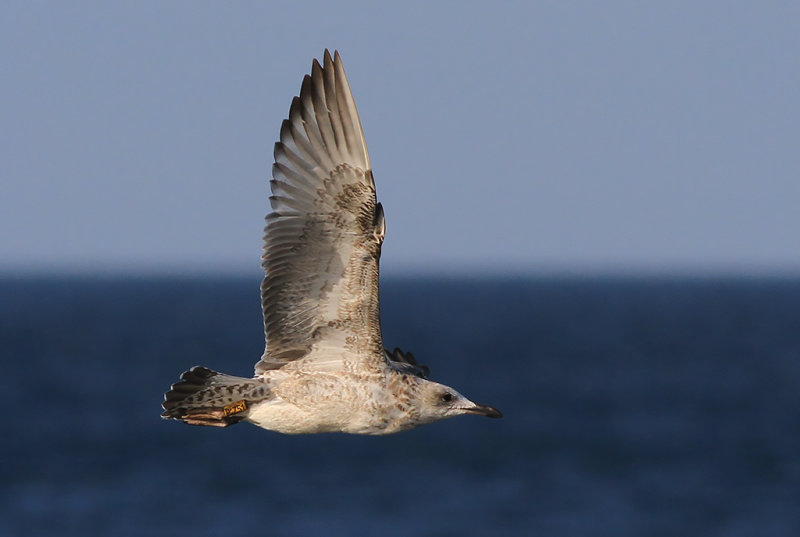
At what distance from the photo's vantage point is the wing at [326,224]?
947 cm

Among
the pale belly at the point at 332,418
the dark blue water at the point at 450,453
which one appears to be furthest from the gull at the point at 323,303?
the dark blue water at the point at 450,453

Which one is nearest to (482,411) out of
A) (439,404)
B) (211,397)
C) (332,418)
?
(439,404)

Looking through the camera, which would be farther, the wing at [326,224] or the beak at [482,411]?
the beak at [482,411]

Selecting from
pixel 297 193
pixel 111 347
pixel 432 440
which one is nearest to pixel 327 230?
pixel 297 193

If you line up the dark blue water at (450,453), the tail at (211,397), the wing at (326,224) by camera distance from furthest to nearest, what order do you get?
the dark blue water at (450,453), the tail at (211,397), the wing at (326,224)

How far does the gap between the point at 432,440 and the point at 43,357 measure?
3894cm

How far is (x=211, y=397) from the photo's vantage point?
982 centimetres

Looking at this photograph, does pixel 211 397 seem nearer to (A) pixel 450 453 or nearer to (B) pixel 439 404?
(B) pixel 439 404

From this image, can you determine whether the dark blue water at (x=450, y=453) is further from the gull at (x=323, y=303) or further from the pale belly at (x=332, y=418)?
the pale belly at (x=332, y=418)

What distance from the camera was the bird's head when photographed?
9.75 meters

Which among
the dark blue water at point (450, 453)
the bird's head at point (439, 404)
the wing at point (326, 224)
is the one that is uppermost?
the wing at point (326, 224)

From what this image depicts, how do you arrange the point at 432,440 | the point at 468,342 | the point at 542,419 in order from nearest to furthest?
the point at 432,440 < the point at 542,419 < the point at 468,342

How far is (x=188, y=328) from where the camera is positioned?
10231cm

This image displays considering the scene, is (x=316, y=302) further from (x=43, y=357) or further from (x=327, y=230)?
(x=43, y=357)
